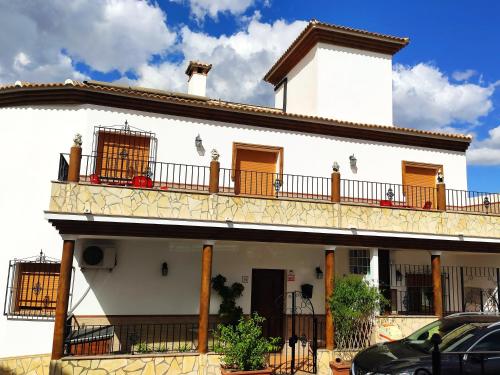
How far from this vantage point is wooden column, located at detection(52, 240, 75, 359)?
9.03 meters

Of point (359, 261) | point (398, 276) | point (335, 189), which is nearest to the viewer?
point (335, 189)

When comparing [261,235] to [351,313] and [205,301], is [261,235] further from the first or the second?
[351,313]

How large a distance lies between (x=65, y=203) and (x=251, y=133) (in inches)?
254

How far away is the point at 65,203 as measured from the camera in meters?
9.76

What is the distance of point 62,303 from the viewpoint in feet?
30.7

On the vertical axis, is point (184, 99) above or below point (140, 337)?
above

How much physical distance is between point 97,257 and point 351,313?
7296 millimetres

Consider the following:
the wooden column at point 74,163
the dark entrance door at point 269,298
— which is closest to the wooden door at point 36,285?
the wooden column at point 74,163

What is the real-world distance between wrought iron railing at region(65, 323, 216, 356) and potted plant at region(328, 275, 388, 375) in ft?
11.2

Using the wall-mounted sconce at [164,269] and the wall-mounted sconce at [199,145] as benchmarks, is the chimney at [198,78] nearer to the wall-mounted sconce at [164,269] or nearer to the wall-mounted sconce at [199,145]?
the wall-mounted sconce at [199,145]

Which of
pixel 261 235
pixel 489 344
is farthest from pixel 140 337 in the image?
pixel 489 344

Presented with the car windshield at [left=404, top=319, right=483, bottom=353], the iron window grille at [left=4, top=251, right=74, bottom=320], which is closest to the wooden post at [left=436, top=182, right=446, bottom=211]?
the car windshield at [left=404, top=319, right=483, bottom=353]

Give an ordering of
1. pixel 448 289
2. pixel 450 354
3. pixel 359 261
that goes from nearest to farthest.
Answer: pixel 450 354
pixel 359 261
pixel 448 289

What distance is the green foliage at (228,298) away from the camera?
41.5ft
